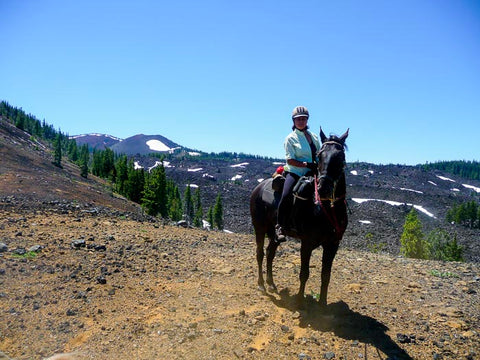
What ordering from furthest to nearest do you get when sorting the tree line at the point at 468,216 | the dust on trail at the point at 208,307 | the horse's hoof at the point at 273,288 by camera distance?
the tree line at the point at 468,216 < the horse's hoof at the point at 273,288 < the dust on trail at the point at 208,307

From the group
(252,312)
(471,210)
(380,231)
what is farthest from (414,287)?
(471,210)

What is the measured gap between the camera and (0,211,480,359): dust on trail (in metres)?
5.43

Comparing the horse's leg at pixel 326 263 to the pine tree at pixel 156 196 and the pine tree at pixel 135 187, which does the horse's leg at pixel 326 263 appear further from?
the pine tree at pixel 135 187

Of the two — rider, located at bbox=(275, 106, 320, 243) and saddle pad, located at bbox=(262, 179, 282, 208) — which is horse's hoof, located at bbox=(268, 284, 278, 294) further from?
saddle pad, located at bbox=(262, 179, 282, 208)

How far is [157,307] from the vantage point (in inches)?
271

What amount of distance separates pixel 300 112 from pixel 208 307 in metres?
5.32

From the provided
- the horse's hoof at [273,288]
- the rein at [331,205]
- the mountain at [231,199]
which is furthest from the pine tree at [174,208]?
the rein at [331,205]

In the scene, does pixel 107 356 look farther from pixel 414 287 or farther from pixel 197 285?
pixel 414 287

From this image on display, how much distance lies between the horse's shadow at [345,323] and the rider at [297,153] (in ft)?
6.28

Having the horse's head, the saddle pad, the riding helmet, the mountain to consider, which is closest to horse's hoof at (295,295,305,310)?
the saddle pad

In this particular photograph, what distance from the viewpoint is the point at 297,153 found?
723 cm

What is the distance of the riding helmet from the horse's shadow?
4708 millimetres

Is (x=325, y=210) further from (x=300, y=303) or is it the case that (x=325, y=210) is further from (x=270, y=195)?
(x=300, y=303)

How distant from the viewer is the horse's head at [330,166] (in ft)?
19.6
